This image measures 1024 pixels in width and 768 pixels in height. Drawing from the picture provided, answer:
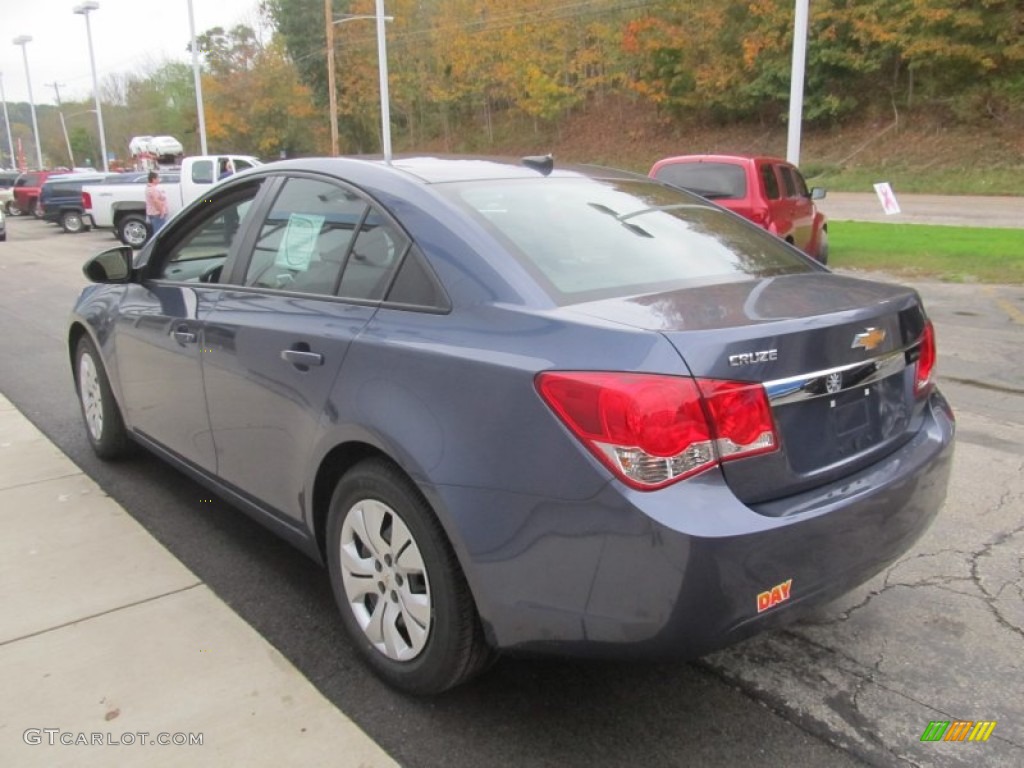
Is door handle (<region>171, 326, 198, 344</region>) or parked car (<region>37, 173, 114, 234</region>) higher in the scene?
door handle (<region>171, 326, 198, 344</region>)

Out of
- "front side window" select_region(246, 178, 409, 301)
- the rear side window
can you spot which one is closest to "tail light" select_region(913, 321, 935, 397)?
"front side window" select_region(246, 178, 409, 301)

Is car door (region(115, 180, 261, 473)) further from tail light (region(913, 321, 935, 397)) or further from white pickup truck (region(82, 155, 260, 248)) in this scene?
white pickup truck (region(82, 155, 260, 248))

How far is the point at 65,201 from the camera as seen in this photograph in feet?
83.3

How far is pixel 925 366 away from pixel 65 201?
1081 inches

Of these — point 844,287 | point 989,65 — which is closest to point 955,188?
point 989,65

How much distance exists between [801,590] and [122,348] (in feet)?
11.2

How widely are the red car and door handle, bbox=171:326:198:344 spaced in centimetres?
727

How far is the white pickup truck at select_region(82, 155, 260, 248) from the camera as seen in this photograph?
20.0m

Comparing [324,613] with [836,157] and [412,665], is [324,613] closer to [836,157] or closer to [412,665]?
[412,665]

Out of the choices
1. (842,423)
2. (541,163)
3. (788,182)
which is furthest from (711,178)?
(842,423)

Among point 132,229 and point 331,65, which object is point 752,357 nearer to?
point 132,229

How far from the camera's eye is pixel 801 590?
2207 millimetres

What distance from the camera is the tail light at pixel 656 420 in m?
2.03

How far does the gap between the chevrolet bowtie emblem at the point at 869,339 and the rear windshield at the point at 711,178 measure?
8.13 metres
